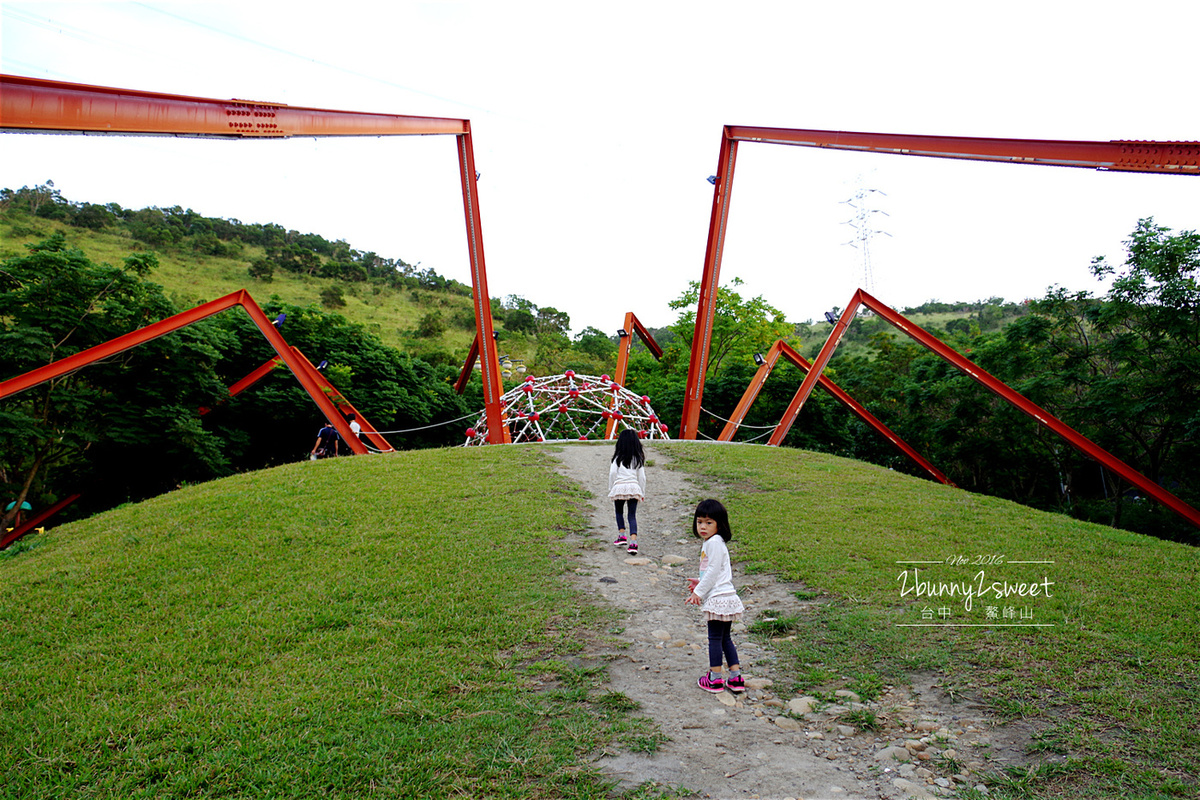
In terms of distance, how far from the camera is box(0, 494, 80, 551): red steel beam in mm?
15799

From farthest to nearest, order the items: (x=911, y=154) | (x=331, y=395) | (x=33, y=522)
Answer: (x=331, y=395) < (x=33, y=522) < (x=911, y=154)

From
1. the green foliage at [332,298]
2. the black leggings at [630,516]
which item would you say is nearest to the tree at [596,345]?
the green foliage at [332,298]

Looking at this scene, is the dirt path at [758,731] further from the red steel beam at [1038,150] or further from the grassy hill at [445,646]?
the red steel beam at [1038,150]

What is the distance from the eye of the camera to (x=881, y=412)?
30516 millimetres

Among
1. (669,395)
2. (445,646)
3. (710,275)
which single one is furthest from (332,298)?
(445,646)

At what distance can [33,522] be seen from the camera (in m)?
16.6

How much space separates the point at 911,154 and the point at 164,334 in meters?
18.4

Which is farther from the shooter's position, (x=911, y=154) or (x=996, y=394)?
(x=996, y=394)

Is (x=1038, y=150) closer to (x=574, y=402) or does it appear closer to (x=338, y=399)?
(x=574, y=402)

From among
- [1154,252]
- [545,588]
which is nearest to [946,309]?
[1154,252]

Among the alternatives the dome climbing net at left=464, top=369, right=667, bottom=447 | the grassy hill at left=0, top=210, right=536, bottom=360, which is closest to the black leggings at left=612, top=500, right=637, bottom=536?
the dome climbing net at left=464, top=369, right=667, bottom=447

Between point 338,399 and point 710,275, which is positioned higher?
point 710,275

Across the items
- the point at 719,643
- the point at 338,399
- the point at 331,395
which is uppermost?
the point at 331,395

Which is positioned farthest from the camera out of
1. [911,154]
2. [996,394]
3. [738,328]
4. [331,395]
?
[738,328]
